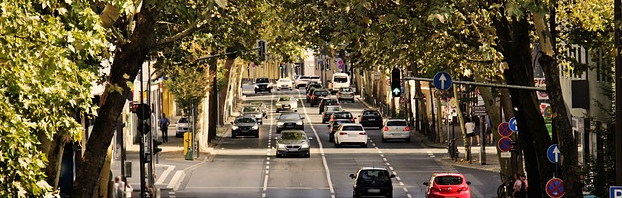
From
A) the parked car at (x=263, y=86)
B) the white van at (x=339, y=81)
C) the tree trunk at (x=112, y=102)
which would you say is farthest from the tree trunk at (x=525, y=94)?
the parked car at (x=263, y=86)

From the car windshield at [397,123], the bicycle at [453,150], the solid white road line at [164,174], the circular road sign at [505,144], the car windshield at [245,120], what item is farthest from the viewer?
the car windshield at [245,120]

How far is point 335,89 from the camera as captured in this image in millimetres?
137875

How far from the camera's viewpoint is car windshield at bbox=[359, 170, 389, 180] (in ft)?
140

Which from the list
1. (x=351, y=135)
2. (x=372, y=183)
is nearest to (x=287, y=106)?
(x=351, y=135)

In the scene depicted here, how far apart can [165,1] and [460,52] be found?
9.96 metres

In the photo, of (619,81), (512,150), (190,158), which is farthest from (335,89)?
(619,81)

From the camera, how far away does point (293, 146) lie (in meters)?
60.6

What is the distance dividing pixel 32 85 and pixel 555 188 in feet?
48.4

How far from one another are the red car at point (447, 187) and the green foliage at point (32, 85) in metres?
22.7

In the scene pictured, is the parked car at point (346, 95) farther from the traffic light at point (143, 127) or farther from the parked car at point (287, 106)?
the traffic light at point (143, 127)

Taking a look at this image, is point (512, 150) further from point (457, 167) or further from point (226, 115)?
point (226, 115)

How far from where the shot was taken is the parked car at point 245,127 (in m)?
75.7

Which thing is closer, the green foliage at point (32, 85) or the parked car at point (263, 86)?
the green foliage at point (32, 85)

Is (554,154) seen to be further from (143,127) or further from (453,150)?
(453,150)
